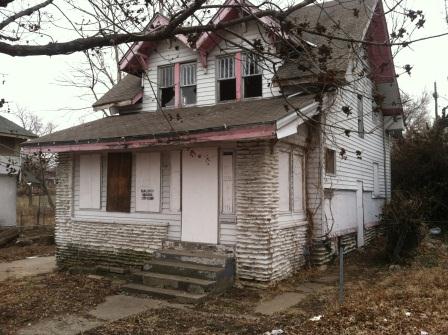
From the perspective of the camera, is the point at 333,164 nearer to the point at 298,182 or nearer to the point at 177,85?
the point at 298,182

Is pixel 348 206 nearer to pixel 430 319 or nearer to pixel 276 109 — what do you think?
pixel 276 109

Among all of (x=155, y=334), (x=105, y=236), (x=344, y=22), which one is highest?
(x=344, y=22)

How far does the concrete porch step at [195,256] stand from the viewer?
9.89 m

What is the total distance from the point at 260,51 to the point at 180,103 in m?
8.07

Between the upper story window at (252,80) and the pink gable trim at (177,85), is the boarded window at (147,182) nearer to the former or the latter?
the pink gable trim at (177,85)

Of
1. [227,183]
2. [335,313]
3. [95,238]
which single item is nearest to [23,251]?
[95,238]

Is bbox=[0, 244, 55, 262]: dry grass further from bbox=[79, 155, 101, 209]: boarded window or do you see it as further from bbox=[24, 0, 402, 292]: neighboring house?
bbox=[79, 155, 101, 209]: boarded window

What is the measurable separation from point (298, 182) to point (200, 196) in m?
2.49

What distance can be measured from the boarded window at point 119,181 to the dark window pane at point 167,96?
2351 mm

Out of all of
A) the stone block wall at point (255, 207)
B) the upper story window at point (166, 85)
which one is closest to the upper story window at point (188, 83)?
the upper story window at point (166, 85)

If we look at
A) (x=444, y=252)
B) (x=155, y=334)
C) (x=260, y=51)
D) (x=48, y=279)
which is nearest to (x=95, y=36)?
(x=260, y=51)

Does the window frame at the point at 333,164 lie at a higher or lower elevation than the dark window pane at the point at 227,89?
lower

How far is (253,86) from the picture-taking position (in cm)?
1231

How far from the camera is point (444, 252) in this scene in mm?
13266
